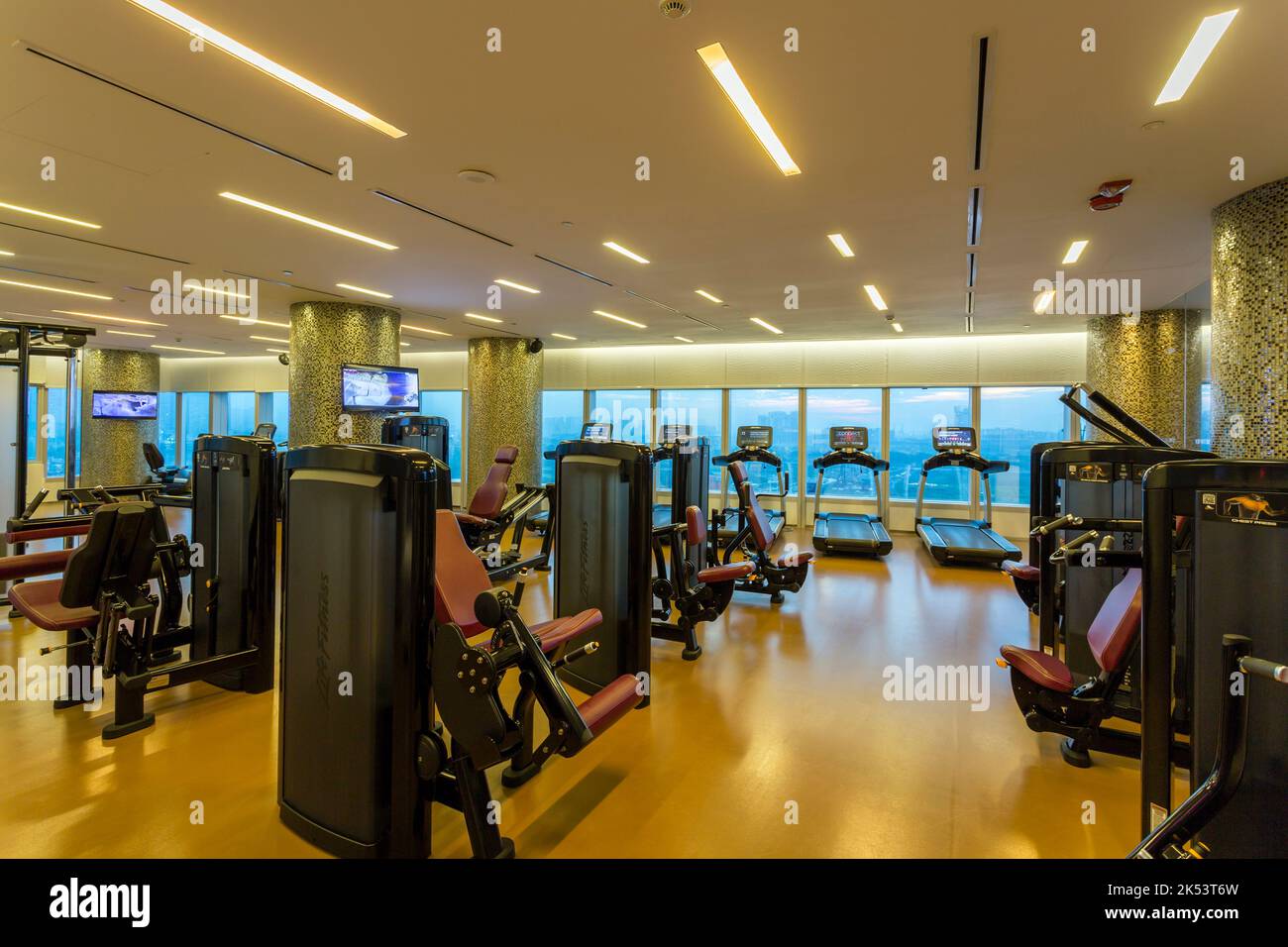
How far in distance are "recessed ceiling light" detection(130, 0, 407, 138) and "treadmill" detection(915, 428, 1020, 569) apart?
7443mm

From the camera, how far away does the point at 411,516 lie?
2.04 meters

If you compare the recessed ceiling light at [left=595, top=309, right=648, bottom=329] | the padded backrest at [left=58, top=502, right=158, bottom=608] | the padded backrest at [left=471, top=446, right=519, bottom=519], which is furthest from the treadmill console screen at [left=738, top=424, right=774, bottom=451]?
the padded backrest at [left=58, top=502, right=158, bottom=608]

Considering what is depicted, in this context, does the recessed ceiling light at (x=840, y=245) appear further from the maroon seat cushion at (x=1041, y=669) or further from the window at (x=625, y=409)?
the window at (x=625, y=409)

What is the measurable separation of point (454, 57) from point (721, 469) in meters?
9.98

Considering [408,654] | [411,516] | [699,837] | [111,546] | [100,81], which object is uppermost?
[100,81]

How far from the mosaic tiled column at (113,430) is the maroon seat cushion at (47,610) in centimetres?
1240

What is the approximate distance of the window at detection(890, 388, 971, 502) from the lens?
35.4 feet

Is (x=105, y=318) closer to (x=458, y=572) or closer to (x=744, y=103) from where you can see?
(x=458, y=572)

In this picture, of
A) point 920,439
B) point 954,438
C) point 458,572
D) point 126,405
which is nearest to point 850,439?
point 954,438

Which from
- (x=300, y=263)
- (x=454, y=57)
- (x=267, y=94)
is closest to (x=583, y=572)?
(x=454, y=57)

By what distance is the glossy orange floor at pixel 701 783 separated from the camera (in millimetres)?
2330

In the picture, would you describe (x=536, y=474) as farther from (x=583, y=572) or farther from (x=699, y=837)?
(x=699, y=837)

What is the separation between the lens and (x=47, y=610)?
3.29 m

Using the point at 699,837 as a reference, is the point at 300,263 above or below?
above
